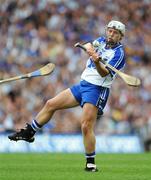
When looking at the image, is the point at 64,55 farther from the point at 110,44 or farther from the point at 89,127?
the point at 89,127

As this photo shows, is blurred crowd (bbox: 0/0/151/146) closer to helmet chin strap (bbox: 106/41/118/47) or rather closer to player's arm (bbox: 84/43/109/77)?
helmet chin strap (bbox: 106/41/118/47)

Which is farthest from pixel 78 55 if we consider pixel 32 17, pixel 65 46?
pixel 32 17

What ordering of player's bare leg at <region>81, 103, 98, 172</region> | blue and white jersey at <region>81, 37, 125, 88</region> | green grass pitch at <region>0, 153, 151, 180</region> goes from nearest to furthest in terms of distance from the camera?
1. green grass pitch at <region>0, 153, 151, 180</region>
2. player's bare leg at <region>81, 103, 98, 172</region>
3. blue and white jersey at <region>81, 37, 125, 88</region>

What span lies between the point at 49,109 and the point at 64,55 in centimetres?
1036

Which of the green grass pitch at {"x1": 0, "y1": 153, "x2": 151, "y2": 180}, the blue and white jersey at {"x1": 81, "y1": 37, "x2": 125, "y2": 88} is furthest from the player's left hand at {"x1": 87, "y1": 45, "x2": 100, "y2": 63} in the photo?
the green grass pitch at {"x1": 0, "y1": 153, "x2": 151, "y2": 180}

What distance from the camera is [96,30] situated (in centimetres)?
2114

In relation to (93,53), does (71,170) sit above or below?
below

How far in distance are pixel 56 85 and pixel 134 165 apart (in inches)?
322

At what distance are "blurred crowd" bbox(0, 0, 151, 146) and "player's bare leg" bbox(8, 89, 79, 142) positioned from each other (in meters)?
7.61

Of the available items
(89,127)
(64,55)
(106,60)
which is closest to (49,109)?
(89,127)

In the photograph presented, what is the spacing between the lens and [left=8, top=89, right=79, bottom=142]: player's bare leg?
9.71 m

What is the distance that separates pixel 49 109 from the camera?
9.77m

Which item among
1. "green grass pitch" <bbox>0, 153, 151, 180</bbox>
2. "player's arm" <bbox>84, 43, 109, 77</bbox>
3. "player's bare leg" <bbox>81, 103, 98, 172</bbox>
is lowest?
"green grass pitch" <bbox>0, 153, 151, 180</bbox>

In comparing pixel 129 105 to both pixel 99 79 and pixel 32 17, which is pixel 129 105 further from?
pixel 99 79
